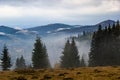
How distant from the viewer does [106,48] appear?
96188mm

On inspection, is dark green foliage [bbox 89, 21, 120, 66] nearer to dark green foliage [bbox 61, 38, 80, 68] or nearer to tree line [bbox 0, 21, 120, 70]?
tree line [bbox 0, 21, 120, 70]

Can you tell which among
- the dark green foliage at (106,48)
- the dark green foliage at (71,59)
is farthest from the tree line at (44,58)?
the dark green foliage at (106,48)

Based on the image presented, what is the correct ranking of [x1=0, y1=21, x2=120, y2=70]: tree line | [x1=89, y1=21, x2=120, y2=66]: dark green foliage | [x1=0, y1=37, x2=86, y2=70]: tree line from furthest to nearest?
[x1=0, y1=37, x2=86, y2=70]: tree line
[x1=0, y1=21, x2=120, y2=70]: tree line
[x1=89, y1=21, x2=120, y2=66]: dark green foliage

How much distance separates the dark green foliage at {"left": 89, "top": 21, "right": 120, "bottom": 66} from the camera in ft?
306

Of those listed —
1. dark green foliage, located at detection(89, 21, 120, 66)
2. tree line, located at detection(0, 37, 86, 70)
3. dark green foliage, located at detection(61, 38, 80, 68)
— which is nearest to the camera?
dark green foliage, located at detection(89, 21, 120, 66)

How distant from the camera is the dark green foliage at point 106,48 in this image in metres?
93.1

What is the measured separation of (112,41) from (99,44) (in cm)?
517

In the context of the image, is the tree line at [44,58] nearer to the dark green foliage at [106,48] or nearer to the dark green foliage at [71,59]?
the dark green foliage at [71,59]

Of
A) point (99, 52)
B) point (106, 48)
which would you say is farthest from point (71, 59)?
point (106, 48)

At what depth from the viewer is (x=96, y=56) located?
9756 cm

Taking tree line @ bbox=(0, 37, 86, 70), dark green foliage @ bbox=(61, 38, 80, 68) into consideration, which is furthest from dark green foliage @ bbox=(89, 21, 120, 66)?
tree line @ bbox=(0, 37, 86, 70)

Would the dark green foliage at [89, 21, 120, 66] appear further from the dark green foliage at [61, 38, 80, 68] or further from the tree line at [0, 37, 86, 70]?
the tree line at [0, 37, 86, 70]

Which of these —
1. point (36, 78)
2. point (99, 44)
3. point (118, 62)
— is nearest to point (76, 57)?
point (99, 44)

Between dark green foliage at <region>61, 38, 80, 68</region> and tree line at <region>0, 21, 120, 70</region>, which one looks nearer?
tree line at <region>0, 21, 120, 70</region>
